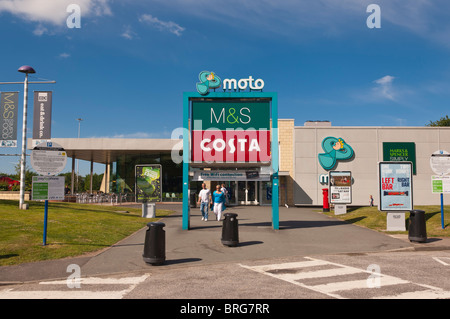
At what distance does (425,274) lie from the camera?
7.84 meters

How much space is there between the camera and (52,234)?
12.2 m

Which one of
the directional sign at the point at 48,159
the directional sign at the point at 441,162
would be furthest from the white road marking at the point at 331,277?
the directional sign at the point at 441,162

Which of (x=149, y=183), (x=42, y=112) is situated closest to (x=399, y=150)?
(x=149, y=183)

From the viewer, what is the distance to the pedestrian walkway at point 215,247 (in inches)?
333

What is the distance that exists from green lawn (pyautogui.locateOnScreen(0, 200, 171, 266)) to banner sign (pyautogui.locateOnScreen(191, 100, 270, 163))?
4726mm

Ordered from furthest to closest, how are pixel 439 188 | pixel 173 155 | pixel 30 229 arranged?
pixel 173 155 → pixel 439 188 → pixel 30 229

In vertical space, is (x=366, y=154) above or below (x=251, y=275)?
above

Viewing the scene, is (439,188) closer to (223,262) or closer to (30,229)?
(223,262)

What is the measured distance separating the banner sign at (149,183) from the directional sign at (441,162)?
45.1 feet

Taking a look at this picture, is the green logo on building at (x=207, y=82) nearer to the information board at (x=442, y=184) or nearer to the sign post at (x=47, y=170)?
the sign post at (x=47, y=170)

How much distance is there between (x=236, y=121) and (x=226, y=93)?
1325 mm

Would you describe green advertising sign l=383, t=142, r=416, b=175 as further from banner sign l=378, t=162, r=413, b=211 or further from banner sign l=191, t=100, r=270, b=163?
banner sign l=191, t=100, r=270, b=163

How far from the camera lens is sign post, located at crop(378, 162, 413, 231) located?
49.8ft
